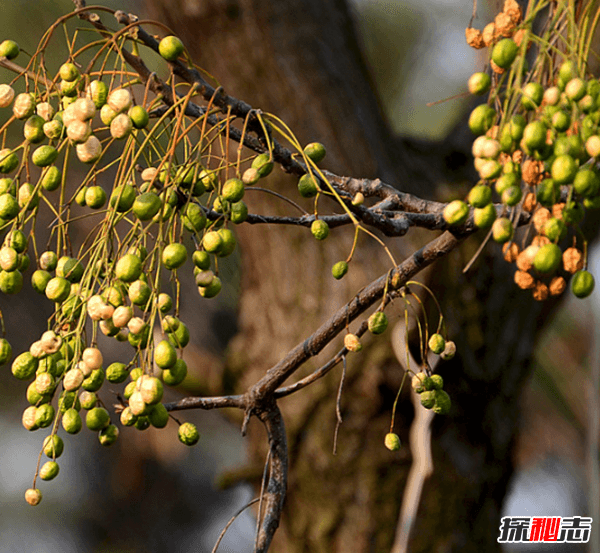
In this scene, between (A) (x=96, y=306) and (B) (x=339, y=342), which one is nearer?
(A) (x=96, y=306)

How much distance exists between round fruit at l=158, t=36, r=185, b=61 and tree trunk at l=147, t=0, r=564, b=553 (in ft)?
3.01

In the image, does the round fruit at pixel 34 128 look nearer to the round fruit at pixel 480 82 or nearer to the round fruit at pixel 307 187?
the round fruit at pixel 307 187

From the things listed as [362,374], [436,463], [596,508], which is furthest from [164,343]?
[596,508]

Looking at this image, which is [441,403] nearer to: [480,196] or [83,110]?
[480,196]

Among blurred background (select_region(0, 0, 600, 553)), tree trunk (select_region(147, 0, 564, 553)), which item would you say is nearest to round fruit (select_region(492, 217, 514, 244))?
tree trunk (select_region(147, 0, 564, 553))

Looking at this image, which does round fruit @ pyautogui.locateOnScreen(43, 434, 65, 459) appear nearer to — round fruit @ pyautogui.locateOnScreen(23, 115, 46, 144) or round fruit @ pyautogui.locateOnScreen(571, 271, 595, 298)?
round fruit @ pyautogui.locateOnScreen(23, 115, 46, 144)

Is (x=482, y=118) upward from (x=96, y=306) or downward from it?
upward

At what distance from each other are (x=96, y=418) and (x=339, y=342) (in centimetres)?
93

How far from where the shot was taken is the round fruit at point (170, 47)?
40 centimetres

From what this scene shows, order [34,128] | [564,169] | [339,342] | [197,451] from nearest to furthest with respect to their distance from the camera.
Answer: [564,169] → [34,128] → [339,342] → [197,451]

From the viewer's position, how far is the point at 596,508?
1.78m

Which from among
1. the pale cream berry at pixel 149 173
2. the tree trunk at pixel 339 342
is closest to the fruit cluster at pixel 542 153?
the pale cream berry at pixel 149 173

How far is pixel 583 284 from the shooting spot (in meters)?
0.39

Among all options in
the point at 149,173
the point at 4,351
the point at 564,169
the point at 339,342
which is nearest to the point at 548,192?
the point at 564,169
